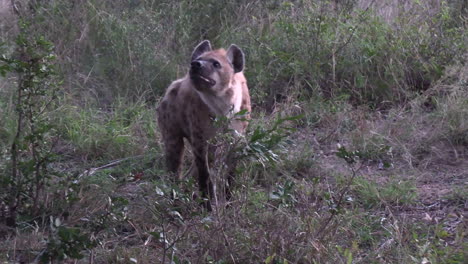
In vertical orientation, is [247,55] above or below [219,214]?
below

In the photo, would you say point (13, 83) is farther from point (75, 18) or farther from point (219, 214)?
point (219, 214)

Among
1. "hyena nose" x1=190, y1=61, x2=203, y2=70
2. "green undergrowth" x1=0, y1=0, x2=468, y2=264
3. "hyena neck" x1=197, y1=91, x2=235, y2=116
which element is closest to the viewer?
"green undergrowth" x1=0, y1=0, x2=468, y2=264

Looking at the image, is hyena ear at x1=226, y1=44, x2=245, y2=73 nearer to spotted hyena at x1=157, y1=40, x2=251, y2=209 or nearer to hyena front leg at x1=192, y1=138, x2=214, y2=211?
spotted hyena at x1=157, y1=40, x2=251, y2=209

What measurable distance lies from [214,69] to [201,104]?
0.24 m

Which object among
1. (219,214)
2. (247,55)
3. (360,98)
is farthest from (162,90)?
(219,214)

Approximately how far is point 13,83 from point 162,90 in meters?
1.31

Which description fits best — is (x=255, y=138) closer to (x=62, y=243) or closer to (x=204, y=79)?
(x=62, y=243)

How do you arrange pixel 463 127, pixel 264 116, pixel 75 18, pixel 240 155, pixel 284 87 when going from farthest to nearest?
1. pixel 75 18
2. pixel 284 87
3. pixel 264 116
4. pixel 463 127
5. pixel 240 155

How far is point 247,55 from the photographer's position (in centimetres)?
639

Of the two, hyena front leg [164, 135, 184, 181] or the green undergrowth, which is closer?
the green undergrowth

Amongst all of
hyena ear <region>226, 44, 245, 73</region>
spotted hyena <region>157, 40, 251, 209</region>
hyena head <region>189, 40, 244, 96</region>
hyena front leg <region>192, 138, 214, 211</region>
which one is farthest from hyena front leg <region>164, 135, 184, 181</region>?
hyena ear <region>226, 44, 245, 73</region>

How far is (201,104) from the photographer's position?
448cm

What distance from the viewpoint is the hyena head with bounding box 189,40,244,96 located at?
4.36m

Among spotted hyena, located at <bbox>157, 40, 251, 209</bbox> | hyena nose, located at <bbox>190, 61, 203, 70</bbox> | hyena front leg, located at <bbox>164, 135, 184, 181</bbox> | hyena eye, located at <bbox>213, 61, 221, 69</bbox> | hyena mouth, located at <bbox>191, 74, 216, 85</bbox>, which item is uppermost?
hyena nose, located at <bbox>190, 61, 203, 70</bbox>
